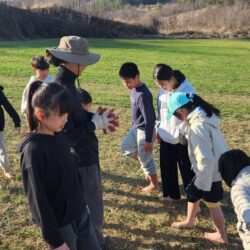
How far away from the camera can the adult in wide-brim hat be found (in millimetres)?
3289

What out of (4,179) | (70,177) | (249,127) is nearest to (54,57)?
(70,177)

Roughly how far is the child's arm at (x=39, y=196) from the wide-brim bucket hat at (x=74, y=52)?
1086 mm

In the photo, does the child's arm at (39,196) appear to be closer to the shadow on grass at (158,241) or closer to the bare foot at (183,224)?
the shadow on grass at (158,241)

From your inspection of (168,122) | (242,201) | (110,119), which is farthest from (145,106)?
(242,201)

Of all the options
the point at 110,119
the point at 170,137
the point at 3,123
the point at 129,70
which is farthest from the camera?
the point at 3,123

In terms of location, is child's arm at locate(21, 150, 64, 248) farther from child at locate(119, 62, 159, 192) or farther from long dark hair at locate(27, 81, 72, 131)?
child at locate(119, 62, 159, 192)

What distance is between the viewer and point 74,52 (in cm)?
338

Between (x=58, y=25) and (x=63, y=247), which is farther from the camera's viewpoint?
(x=58, y=25)

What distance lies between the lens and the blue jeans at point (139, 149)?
4.93 m

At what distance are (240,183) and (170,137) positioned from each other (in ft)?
Answer: 6.34

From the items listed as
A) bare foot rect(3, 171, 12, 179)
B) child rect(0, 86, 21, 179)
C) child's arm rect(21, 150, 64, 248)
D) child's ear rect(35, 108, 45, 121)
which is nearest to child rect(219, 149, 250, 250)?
child's arm rect(21, 150, 64, 248)

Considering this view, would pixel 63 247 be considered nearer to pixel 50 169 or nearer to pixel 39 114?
pixel 50 169

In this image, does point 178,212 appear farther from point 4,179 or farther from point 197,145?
Result: point 4,179

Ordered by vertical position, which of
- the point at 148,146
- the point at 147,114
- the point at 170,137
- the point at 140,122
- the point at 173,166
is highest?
the point at 147,114
